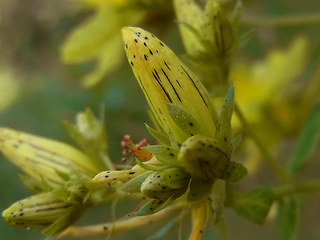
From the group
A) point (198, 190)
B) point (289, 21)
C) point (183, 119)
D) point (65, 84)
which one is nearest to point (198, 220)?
point (198, 190)

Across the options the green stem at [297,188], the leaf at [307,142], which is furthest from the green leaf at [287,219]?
the leaf at [307,142]

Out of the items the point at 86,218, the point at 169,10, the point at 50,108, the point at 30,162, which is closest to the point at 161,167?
the point at 30,162

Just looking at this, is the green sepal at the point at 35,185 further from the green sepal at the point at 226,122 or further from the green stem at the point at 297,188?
the green stem at the point at 297,188

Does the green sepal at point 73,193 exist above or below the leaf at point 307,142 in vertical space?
above

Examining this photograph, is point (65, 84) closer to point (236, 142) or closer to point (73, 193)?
point (73, 193)

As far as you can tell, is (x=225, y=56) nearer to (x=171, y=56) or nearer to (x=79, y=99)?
(x=171, y=56)

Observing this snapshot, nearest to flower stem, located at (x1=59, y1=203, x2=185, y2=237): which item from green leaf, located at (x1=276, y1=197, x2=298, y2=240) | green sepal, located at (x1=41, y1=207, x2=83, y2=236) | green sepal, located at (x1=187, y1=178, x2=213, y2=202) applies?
green sepal, located at (x1=41, y1=207, x2=83, y2=236)
